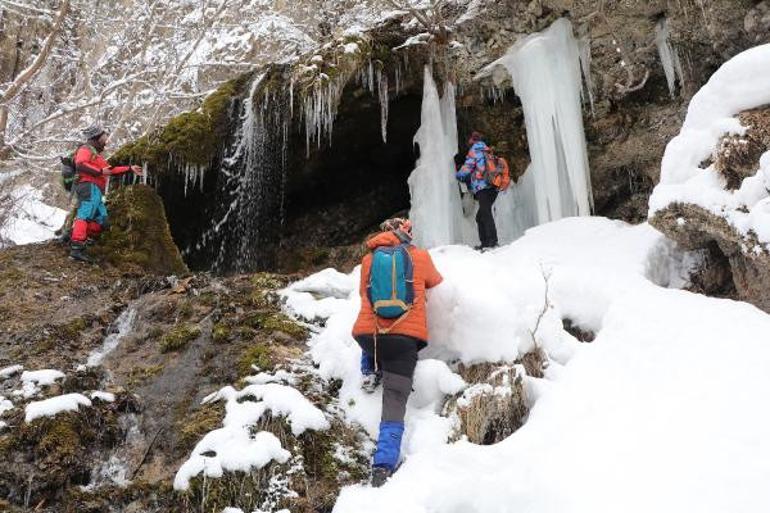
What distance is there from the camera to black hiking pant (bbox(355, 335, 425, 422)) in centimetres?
393

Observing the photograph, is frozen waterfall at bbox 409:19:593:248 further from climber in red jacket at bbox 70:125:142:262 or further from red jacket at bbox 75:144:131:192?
red jacket at bbox 75:144:131:192

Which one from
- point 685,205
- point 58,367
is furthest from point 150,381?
point 685,205

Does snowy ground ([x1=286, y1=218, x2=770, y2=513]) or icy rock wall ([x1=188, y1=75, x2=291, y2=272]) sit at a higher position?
icy rock wall ([x1=188, y1=75, x2=291, y2=272])

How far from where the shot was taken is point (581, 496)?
303cm

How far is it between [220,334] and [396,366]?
1.90 metres

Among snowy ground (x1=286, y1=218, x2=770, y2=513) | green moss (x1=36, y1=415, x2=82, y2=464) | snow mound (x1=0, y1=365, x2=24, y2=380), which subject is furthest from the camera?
snow mound (x1=0, y1=365, x2=24, y2=380)

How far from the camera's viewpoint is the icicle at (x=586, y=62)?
8469 millimetres

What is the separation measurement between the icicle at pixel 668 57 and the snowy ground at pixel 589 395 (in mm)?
3170

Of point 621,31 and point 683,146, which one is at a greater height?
point 621,31

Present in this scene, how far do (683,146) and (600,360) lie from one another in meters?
2.40

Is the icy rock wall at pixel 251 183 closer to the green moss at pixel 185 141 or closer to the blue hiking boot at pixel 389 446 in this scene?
the green moss at pixel 185 141

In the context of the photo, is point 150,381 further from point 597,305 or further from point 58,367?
point 597,305

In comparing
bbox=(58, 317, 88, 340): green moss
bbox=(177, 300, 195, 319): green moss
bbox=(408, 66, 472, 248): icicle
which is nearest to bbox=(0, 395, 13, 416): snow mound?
bbox=(58, 317, 88, 340): green moss

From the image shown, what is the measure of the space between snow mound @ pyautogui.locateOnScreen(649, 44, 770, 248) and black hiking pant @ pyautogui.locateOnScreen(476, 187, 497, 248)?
2383 millimetres
